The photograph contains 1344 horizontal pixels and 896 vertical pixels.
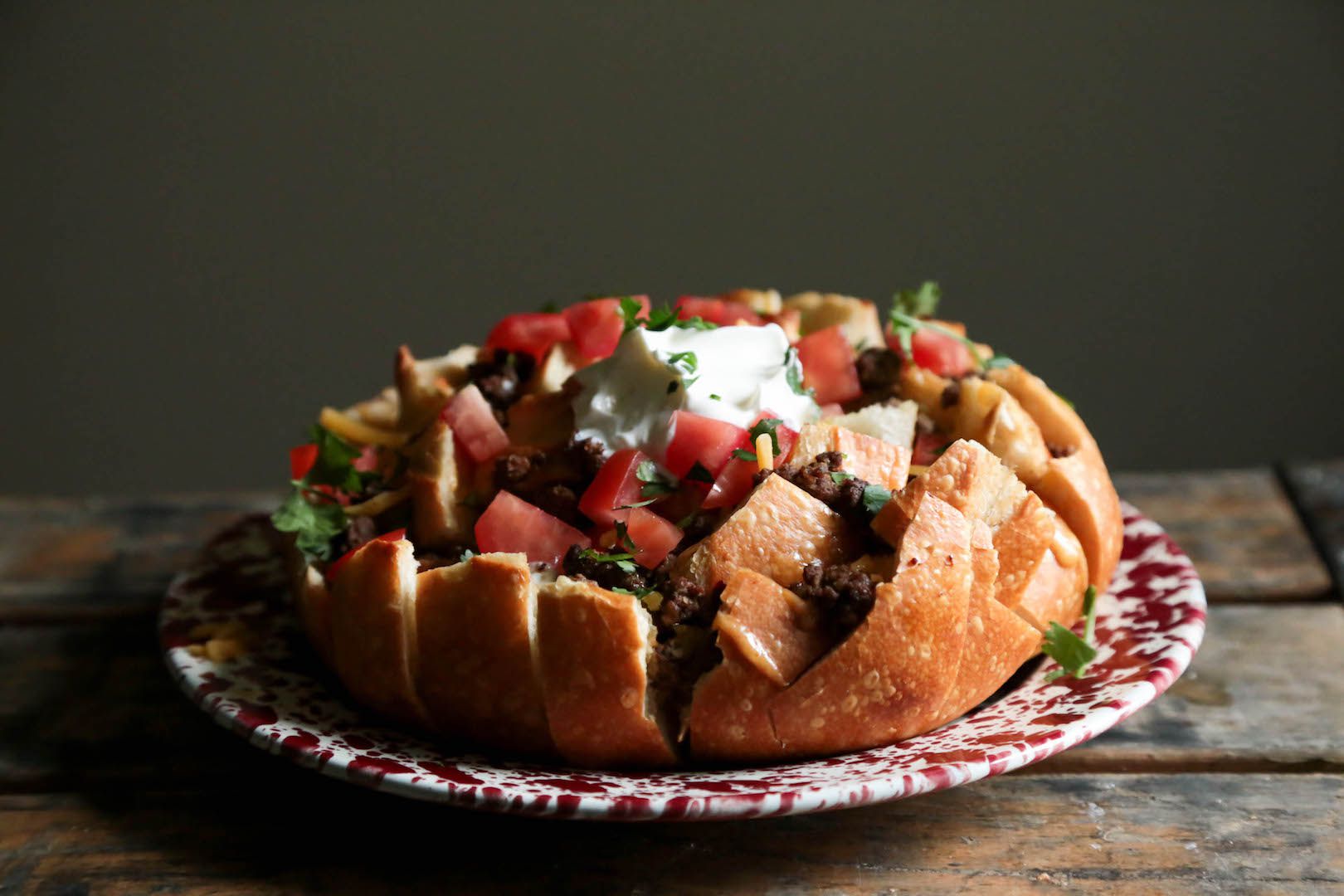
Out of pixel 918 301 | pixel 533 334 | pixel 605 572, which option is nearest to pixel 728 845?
pixel 605 572

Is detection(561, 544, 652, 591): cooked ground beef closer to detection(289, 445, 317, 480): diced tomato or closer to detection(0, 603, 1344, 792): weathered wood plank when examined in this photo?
detection(0, 603, 1344, 792): weathered wood plank

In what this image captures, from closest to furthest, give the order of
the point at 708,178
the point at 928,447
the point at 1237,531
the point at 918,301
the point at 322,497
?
the point at 928,447, the point at 322,497, the point at 918,301, the point at 1237,531, the point at 708,178

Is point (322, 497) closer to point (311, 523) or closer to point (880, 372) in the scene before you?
point (311, 523)

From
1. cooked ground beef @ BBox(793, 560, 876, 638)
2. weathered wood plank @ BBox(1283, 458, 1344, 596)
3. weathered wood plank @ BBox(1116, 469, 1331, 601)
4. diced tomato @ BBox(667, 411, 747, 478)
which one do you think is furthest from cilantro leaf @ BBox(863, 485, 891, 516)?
weathered wood plank @ BBox(1283, 458, 1344, 596)

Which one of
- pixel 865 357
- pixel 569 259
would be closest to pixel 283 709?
pixel 865 357

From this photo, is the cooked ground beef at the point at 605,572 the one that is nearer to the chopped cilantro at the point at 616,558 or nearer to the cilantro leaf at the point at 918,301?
the chopped cilantro at the point at 616,558

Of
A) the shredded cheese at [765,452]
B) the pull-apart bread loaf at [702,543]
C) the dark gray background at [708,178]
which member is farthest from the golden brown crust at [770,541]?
the dark gray background at [708,178]
